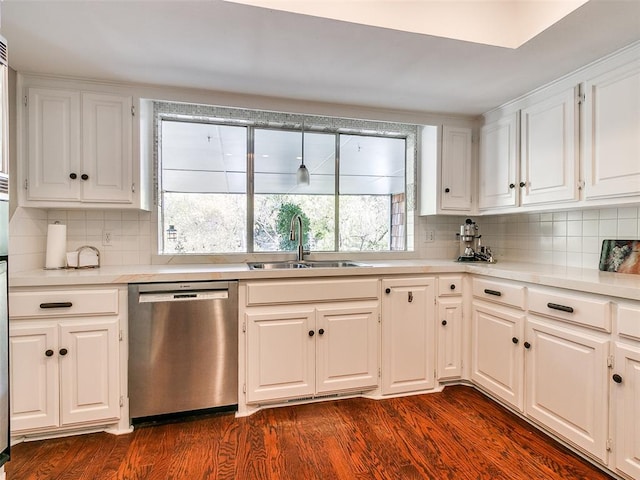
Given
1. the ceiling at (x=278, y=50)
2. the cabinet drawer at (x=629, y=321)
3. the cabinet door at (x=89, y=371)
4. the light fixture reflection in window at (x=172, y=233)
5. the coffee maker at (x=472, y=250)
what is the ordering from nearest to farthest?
the cabinet drawer at (x=629, y=321)
the ceiling at (x=278, y=50)
the cabinet door at (x=89, y=371)
the light fixture reflection in window at (x=172, y=233)
the coffee maker at (x=472, y=250)

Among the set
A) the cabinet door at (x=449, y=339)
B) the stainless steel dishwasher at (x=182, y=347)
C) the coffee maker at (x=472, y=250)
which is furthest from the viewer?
the coffee maker at (x=472, y=250)

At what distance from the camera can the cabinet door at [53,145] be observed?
2125 millimetres

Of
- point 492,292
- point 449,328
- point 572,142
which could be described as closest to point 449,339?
point 449,328

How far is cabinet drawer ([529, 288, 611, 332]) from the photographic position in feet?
5.28

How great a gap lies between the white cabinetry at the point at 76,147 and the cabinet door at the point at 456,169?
95.2 inches

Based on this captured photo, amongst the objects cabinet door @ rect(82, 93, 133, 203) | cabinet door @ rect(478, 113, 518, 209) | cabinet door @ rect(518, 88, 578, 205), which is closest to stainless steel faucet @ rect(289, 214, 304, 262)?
cabinet door @ rect(82, 93, 133, 203)

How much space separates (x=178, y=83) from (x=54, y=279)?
4.76ft

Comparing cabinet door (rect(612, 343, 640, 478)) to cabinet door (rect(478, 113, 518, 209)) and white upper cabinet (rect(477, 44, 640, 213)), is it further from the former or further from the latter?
cabinet door (rect(478, 113, 518, 209))

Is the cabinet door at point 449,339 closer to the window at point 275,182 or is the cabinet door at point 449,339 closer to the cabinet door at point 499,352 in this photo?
the cabinet door at point 499,352

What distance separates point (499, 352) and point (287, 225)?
1.86 metres

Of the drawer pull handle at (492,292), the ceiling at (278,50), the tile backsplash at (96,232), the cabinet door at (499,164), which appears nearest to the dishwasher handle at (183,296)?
the tile backsplash at (96,232)

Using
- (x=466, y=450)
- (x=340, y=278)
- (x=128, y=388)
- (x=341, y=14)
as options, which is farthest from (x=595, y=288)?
(x=128, y=388)

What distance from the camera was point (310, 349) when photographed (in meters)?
2.23

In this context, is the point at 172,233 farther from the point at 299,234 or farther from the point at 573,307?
the point at 573,307
